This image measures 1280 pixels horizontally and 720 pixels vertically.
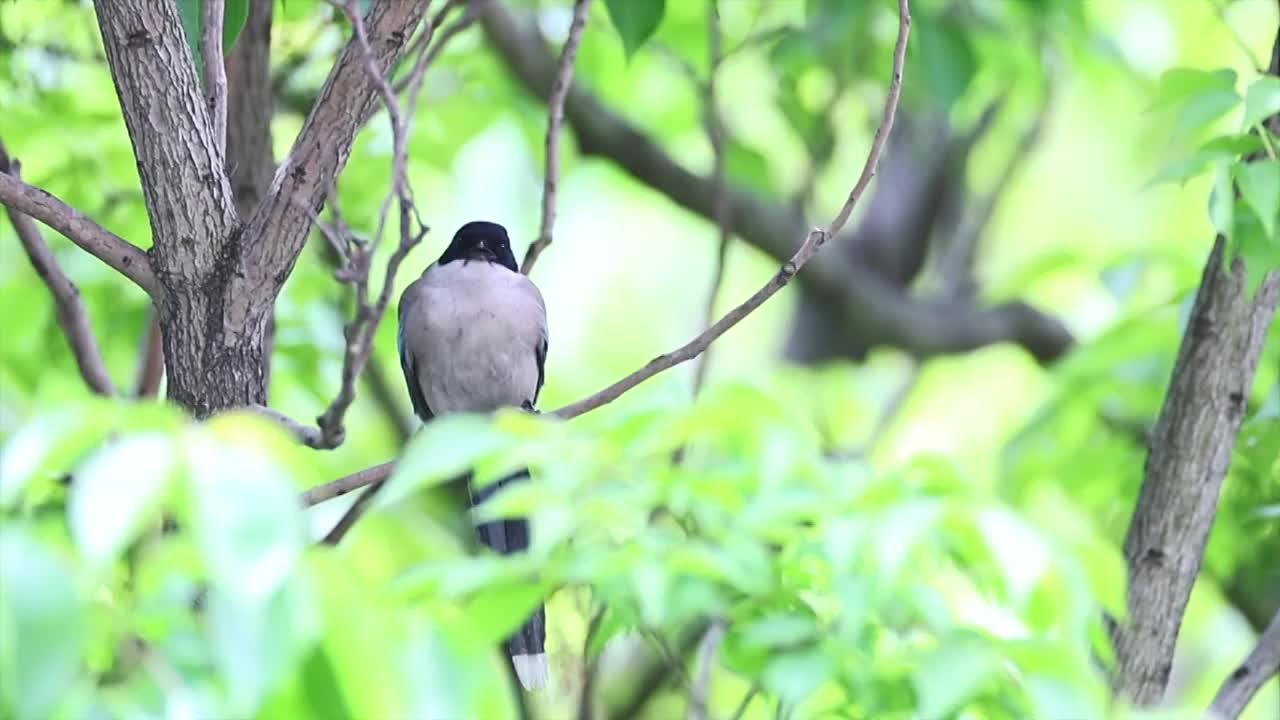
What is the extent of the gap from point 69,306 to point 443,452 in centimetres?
214

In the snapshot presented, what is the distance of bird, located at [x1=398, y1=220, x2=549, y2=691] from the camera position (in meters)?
4.39

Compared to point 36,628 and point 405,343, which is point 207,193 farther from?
point 405,343

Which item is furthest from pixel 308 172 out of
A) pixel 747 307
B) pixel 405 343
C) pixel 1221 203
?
pixel 405 343

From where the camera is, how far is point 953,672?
A: 175cm

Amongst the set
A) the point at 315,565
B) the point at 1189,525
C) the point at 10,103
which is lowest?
the point at 315,565

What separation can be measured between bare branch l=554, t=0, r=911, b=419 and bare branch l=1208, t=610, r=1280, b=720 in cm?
144

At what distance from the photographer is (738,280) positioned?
8.46 meters

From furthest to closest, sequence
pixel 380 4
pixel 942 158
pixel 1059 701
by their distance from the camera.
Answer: pixel 942 158
pixel 380 4
pixel 1059 701

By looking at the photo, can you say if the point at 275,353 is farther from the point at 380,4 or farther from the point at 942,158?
the point at 942,158

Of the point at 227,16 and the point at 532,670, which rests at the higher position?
the point at 227,16

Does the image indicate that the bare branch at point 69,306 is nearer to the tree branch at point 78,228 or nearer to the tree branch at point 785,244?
the tree branch at point 78,228

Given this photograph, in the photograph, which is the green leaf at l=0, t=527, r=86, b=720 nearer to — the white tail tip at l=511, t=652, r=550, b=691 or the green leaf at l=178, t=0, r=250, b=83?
A: the green leaf at l=178, t=0, r=250, b=83

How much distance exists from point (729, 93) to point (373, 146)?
9.76 ft

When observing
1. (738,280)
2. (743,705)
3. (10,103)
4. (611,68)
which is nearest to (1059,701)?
(743,705)
